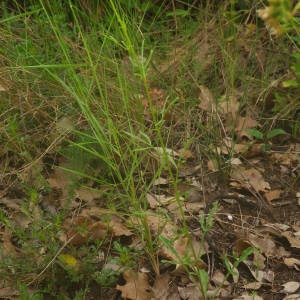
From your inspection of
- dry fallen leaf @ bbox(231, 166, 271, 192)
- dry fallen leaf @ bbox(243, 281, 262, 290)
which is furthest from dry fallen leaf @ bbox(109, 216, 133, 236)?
dry fallen leaf @ bbox(231, 166, 271, 192)

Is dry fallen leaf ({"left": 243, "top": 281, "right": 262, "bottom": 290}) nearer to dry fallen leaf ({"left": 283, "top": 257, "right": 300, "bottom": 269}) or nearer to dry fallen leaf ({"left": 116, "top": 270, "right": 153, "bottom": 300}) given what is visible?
dry fallen leaf ({"left": 283, "top": 257, "right": 300, "bottom": 269})

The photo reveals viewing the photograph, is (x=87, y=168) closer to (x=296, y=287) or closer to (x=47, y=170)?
(x=47, y=170)

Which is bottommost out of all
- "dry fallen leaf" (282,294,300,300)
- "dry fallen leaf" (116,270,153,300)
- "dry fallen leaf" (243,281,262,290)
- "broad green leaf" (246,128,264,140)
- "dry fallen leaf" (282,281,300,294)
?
"dry fallen leaf" (282,281,300,294)

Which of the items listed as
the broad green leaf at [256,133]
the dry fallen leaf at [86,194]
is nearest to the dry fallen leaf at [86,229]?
the dry fallen leaf at [86,194]

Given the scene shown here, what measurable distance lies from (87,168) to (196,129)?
2.24 feet

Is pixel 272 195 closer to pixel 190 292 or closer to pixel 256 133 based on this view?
pixel 256 133

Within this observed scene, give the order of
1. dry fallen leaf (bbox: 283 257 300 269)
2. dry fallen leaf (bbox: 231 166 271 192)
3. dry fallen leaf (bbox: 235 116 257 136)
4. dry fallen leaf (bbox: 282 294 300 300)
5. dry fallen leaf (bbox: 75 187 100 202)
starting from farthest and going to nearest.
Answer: dry fallen leaf (bbox: 235 116 257 136), dry fallen leaf (bbox: 231 166 271 192), dry fallen leaf (bbox: 75 187 100 202), dry fallen leaf (bbox: 283 257 300 269), dry fallen leaf (bbox: 282 294 300 300)

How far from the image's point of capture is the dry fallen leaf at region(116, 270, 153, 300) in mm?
1965

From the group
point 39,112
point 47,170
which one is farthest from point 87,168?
point 39,112

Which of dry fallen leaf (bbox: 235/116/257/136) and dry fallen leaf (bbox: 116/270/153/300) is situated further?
dry fallen leaf (bbox: 235/116/257/136)

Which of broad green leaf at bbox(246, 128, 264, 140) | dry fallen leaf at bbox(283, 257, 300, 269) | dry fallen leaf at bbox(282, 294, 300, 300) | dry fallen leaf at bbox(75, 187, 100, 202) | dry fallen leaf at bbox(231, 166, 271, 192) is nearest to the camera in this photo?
dry fallen leaf at bbox(282, 294, 300, 300)

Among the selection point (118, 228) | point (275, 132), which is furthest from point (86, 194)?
point (275, 132)

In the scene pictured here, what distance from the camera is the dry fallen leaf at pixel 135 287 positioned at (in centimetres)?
196

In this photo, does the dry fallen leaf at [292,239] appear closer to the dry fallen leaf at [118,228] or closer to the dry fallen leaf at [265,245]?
the dry fallen leaf at [265,245]
